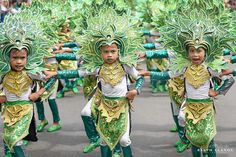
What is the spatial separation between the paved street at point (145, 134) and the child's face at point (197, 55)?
147 centimetres

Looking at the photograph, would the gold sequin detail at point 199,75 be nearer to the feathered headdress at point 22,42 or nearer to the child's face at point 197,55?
the child's face at point 197,55

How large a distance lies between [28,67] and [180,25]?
1.76 m

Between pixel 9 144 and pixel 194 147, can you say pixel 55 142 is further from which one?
pixel 194 147

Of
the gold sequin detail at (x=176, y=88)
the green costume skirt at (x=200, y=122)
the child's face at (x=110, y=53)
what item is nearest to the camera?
the green costume skirt at (x=200, y=122)

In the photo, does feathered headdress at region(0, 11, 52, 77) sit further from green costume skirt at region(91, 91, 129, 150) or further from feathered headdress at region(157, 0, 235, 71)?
feathered headdress at region(157, 0, 235, 71)

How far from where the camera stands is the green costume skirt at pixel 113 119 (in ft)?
17.8

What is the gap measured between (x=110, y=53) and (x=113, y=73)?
0.23 metres

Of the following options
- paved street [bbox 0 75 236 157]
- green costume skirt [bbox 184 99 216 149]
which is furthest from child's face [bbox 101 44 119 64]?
paved street [bbox 0 75 236 157]

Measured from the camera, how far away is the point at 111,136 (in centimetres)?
544

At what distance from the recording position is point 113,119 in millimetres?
5441

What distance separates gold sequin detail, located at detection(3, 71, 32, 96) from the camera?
545 cm

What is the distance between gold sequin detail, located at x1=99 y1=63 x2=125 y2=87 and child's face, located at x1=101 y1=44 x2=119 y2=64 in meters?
0.07

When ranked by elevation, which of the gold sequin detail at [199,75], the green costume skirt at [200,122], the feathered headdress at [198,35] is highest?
the feathered headdress at [198,35]

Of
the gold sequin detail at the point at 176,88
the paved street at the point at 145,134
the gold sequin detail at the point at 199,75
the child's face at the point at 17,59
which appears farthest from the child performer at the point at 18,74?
the gold sequin detail at the point at 176,88
